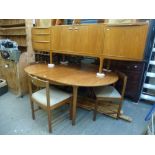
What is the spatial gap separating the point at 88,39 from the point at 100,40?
191 millimetres

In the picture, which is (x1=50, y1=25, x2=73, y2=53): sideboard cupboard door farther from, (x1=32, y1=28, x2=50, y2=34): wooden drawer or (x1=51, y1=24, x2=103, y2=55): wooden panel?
(x1=32, y1=28, x2=50, y2=34): wooden drawer

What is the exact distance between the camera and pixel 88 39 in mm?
1994

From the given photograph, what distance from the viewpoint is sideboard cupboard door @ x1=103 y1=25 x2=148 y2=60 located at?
1636 millimetres

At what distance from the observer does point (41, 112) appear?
2268 millimetres

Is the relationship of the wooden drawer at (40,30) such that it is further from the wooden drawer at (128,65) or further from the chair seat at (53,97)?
the wooden drawer at (128,65)

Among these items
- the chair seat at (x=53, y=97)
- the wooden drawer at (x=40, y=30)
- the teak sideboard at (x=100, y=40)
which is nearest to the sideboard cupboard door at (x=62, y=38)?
the teak sideboard at (x=100, y=40)

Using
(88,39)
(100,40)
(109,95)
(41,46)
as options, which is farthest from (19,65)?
(109,95)

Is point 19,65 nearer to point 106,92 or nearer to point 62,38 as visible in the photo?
point 62,38

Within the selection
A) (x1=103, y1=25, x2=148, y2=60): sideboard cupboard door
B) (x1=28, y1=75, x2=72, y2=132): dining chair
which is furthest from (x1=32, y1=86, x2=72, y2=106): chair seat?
(x1=103, y1=25, x2=148, y2=60): sideboard cupboard door

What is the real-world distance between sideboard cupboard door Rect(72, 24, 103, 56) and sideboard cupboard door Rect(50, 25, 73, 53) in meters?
0.08

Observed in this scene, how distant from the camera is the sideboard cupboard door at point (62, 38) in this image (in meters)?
2.18
